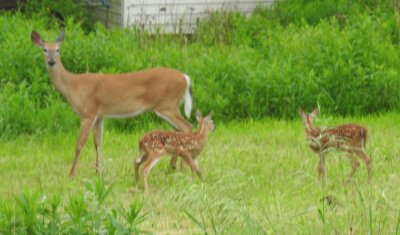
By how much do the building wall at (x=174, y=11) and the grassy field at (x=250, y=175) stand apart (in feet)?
20.8

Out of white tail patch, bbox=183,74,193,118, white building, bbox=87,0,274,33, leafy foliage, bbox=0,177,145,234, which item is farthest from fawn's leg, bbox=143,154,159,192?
white building, bbox=87,0,274,33

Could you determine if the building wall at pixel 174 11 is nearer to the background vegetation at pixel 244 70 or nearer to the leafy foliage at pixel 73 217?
the background vegetation at pixel 244 70

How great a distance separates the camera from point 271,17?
19.8 metres

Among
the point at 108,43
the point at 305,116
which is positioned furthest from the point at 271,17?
the point at 305,116

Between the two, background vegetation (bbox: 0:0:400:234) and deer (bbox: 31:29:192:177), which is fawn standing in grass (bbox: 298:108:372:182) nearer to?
background vegetation (bbox: 0:0:400:234)

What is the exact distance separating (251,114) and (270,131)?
3.02 ft

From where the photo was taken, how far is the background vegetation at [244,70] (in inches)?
543

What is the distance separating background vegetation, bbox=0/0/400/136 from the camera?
13805mm

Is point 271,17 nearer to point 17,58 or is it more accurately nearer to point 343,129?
point 17,58

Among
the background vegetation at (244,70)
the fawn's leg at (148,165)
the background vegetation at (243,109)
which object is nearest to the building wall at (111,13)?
the background vegetation at (243,109)

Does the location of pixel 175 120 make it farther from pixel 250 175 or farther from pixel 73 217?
pixel 73 217

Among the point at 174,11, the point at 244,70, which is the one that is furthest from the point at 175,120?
the point at 174,11

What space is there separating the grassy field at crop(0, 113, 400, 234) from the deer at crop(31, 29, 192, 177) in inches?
17.4

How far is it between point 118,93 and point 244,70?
2984 mm
